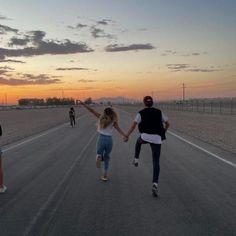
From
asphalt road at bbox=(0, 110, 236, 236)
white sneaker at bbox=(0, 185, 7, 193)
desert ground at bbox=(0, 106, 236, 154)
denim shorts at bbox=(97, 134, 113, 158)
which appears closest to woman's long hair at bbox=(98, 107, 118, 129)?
denim shorts at bbox=(97, 134, 113, 158)

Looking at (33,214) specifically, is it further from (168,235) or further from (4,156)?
(4,156)

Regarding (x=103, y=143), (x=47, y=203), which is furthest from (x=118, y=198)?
(x=103, y=143)

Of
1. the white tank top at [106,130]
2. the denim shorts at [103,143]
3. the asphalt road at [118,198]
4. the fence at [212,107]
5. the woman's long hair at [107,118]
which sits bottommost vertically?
the fence at [212,107]

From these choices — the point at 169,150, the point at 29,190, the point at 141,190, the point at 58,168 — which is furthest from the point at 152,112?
the point at 169,150

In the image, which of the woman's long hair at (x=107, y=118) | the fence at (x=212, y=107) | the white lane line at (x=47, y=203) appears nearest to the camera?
the white lane line at (x=47, y=203)

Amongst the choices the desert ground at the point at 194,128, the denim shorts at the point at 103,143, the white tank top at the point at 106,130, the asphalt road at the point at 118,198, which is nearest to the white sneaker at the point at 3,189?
the asphalt road at the point at 118,198

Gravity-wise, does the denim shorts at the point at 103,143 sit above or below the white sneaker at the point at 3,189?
above

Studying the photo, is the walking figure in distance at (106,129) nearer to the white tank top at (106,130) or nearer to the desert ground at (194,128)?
the white tank top at (106,130)

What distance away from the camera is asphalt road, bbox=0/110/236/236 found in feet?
22.3

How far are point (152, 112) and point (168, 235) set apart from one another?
3.40 meters

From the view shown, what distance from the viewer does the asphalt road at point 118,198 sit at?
6.79 meters

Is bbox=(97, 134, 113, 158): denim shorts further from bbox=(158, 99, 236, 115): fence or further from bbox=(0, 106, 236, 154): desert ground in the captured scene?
bbox=(158, 99, 236, 115): fence

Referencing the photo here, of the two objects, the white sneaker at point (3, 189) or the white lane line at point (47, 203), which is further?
the white sneaker at point (3, 189)

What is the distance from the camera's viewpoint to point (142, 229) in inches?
262
